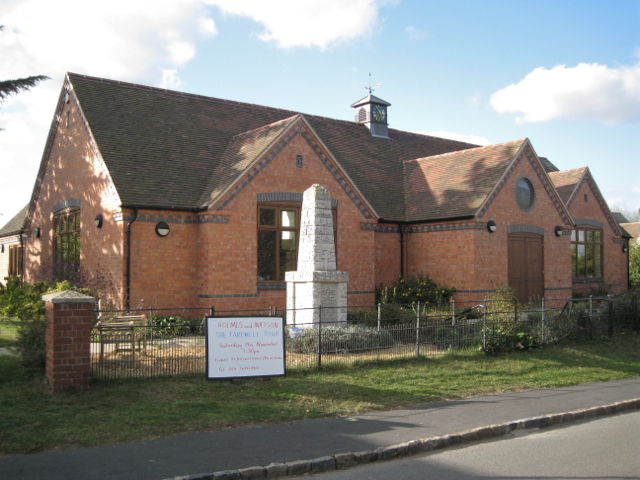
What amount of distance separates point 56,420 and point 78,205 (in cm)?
1201

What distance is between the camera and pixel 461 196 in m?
20.0

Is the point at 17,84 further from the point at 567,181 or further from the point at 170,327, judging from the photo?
the point at 567,181

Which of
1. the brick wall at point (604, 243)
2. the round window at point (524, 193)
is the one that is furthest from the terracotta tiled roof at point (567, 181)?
the round window at point (524, 193)

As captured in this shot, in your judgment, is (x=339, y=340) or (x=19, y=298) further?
(x=19, y=298)

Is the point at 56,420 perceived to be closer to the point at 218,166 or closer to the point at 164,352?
the point at 164,352

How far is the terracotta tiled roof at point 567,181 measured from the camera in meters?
24.7

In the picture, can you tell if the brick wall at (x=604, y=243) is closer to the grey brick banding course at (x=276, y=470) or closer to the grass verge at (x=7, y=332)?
the grass verge at (x=7, y=332)

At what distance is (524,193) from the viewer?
67.8 feet

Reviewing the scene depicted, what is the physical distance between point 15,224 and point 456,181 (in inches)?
754

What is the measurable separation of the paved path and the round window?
1163 cm

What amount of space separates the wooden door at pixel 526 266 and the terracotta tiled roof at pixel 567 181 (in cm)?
448

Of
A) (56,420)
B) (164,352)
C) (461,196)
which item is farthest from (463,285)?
(56,420)

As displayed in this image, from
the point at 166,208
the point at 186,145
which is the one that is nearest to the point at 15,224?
the point at 186,145

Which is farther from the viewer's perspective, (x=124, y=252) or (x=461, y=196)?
(x=461, y=196)
